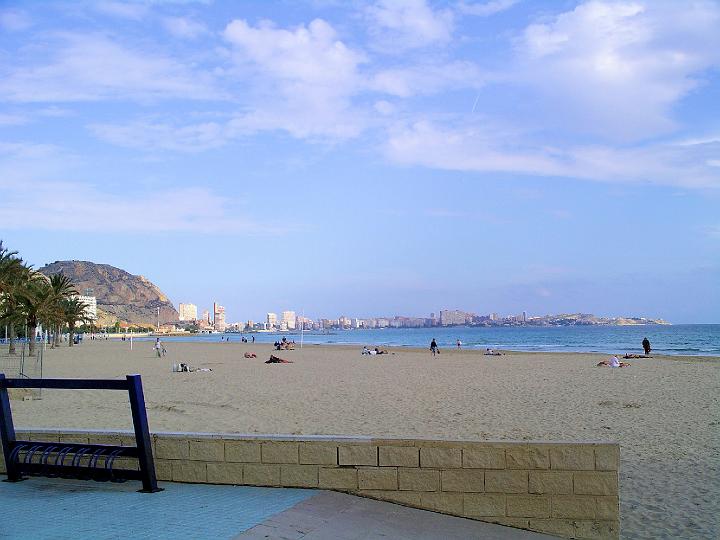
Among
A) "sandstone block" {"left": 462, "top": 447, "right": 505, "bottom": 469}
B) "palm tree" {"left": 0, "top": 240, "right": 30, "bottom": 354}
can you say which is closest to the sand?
"sandstone block" {"left": 462, "top": 447, "right": 505, "bottom": 469}

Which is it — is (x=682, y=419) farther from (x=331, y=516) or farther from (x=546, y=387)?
(x=331, y=516)

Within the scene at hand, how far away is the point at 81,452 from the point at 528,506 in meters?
3.99

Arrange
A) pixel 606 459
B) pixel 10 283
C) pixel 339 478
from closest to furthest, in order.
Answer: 1. pixel 606 459
2. pixel 339 478
3. pixel 10 283

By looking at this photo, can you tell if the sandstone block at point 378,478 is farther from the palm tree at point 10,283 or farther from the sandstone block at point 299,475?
the palm tree at point 10,283

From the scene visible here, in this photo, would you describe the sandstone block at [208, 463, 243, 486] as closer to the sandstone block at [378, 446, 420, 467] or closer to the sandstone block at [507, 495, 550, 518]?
the sandstone block at [378, 446, 420, 467]

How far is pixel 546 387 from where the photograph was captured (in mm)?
23234

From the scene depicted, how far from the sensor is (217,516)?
5336mm

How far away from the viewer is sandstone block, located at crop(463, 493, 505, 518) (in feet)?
18.4

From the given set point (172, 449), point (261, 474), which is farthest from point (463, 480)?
point (172, 449)

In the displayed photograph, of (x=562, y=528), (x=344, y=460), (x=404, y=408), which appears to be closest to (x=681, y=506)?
(x=562, y=528)

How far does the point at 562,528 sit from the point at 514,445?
730 millimetres

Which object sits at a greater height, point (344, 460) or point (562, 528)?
point (344, 460)

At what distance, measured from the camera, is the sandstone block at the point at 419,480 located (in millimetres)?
5723

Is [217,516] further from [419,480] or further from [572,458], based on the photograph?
[572,458]
